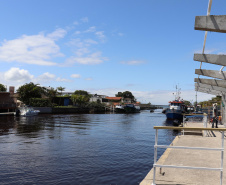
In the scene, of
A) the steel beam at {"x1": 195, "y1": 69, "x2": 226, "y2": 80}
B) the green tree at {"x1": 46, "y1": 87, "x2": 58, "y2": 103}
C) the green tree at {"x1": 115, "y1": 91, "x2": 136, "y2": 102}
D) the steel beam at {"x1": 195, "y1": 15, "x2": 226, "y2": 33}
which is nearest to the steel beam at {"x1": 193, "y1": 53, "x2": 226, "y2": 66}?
the steel beam at {"x1": 195, "y1": 69, "x2": 226, "y2": 80}

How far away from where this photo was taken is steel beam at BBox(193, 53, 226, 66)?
36.5 ft

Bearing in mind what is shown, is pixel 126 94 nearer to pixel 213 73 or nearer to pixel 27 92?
pixel 27 92

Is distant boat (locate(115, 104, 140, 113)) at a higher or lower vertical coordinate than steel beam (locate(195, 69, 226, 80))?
lower

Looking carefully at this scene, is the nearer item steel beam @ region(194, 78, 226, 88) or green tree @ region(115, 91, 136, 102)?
steel beam @ region(194, 78, 226, 88)

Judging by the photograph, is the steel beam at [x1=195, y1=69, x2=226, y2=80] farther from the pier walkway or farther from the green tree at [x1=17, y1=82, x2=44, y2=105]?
the green tree at [x1=17, y1=82, x2=44, y2=105]

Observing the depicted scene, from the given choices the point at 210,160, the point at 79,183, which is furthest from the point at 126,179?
the point at 210,160

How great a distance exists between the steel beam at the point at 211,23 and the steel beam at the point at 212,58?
3407mm

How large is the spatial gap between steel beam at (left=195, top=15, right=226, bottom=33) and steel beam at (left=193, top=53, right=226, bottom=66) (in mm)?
3407

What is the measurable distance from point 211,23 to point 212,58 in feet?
14.0

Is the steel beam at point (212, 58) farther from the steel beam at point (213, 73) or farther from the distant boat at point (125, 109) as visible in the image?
the distant boat at point (125, 109)

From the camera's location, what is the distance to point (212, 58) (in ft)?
39.1

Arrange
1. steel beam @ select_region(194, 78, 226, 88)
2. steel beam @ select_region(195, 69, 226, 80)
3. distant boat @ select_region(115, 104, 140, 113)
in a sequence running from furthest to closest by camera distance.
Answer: distant boat @ select_region(115, 104, 140, 113) < steel beam @ select_region(194, 78, 226, 88) < steel beam @ select_region(195, 69, 226, 80)

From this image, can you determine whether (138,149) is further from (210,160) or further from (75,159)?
(210,160)

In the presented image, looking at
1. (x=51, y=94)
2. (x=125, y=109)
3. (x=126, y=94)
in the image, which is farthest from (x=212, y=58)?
(x=126, y=94)
